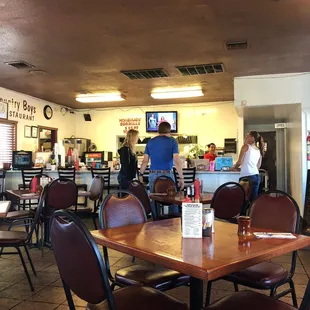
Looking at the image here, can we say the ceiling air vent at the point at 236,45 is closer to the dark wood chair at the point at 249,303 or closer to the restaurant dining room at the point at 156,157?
the restaurant dining room at the point at 156,157

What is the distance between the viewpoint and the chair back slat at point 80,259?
1449 millimetres

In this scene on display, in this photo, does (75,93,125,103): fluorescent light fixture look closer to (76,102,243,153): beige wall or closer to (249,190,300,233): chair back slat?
(76,102,243,153): beige wall

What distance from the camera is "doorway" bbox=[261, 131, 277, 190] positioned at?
10227 millimetres

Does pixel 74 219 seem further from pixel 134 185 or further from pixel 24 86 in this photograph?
pixel 24 86

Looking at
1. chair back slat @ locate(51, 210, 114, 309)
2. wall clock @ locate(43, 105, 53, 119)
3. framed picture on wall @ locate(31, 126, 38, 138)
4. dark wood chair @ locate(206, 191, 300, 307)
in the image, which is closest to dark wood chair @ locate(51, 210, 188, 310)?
chair back slat @ locate(51, 210, 114, 309)

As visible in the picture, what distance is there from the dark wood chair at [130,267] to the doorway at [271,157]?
8.33 m

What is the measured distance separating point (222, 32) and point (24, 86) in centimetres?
484

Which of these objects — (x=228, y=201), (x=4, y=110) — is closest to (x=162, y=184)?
(x=228, y=201)

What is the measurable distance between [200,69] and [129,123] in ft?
15.8

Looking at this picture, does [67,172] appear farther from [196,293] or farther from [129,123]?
[196,293]

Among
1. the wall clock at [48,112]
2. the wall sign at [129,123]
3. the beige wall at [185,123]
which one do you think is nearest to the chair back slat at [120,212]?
the beige wall at [185,123]

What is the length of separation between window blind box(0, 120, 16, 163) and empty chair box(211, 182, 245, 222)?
5856 millimetres

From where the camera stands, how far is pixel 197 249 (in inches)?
67.4

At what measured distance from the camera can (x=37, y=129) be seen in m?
9.04
